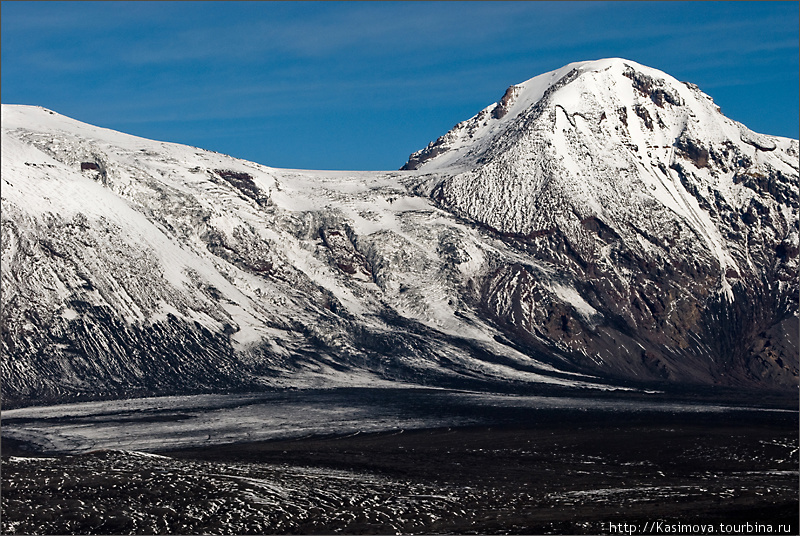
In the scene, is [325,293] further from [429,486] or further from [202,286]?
[429,486]

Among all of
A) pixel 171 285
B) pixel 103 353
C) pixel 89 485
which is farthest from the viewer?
pixel 171 285

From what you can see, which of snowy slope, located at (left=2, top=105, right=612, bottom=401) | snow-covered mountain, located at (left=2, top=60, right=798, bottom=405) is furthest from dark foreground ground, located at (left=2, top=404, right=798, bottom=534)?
snow-covered mountain, located at (left=2, top=60, right=798, bottom=405)

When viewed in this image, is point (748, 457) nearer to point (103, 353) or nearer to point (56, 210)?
point (103, 353)

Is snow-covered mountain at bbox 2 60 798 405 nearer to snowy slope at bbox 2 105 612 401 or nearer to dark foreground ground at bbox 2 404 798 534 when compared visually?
snowy slope at bbox 2 105 612 401

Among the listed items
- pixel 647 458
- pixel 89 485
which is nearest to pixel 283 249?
pixel 647 458

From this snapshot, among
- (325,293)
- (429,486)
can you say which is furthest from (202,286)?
(429,486)
